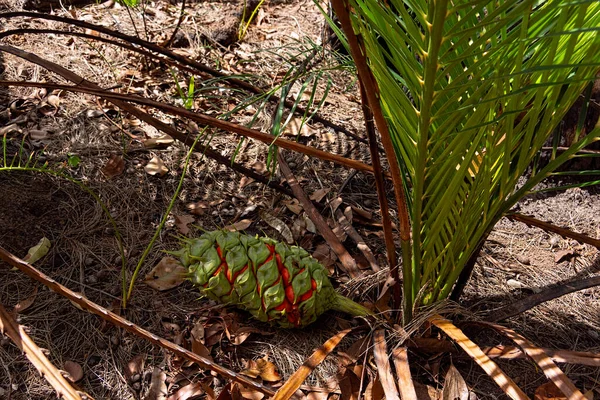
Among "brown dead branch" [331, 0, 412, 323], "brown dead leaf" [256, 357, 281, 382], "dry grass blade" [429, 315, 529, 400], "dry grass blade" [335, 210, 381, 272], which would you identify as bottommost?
"brown dead leaf" [256, 357, 281, 382]

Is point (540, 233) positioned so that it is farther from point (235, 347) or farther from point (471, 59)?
point (235, 347)

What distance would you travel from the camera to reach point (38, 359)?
3.20ft

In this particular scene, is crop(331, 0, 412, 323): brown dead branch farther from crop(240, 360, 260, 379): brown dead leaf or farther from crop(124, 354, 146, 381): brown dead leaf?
crop(124, 354, 146, 381): brown dead leaf

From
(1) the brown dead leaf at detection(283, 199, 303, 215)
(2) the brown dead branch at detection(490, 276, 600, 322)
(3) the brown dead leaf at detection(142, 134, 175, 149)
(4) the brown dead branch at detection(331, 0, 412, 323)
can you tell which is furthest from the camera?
(3) the brown dead leaf at detection(142, 134, 175, 149)

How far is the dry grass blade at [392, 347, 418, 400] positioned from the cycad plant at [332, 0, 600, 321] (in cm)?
11

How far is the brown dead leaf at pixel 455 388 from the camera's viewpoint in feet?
4.42

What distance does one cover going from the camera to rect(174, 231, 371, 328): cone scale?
1358 mm

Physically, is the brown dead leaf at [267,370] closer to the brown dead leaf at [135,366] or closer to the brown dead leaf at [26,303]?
the brown dead leaf at [135,366]

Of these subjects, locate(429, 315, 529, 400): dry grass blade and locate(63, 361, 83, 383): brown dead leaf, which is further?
locate(63, 361, 83, 383): brown dead leaf

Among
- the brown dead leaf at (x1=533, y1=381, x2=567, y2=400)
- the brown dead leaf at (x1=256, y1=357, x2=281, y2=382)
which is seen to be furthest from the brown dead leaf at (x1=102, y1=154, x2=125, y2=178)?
the brown dead leaf at (x1=533, y1=381, x2=567, y2=400)

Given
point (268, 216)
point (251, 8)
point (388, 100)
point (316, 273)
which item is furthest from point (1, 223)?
point (251, 8)

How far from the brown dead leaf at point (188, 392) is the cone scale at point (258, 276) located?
0.22 m

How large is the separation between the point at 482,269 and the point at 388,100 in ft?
3.00

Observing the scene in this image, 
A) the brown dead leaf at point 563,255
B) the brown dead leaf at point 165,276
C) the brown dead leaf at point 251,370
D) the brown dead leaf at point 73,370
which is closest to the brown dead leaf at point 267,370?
the brown dead leaf at point 251,370
